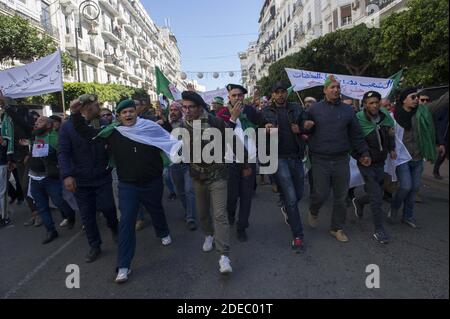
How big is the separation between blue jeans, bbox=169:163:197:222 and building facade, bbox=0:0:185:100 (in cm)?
516

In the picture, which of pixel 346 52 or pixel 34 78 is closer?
pixel 34 78

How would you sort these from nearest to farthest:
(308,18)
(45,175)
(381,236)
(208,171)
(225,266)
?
(225,266)
(208,171)
(381,236)
(45,175)
(308,18)

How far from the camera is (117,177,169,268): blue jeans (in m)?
3.52

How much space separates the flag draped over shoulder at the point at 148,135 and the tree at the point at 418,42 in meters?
9.94

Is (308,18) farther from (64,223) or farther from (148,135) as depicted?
(148,135)

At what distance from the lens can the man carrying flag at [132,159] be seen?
358cm

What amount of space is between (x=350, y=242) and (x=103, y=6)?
165 feet

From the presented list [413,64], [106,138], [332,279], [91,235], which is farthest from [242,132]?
[413,64]

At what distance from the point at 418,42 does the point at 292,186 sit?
11.1 meters

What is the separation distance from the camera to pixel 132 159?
375cm

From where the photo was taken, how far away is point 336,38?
2294 centimetres

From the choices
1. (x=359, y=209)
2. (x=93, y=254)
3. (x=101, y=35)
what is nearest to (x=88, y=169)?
(x=93, y=254)

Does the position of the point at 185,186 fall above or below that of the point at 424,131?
below

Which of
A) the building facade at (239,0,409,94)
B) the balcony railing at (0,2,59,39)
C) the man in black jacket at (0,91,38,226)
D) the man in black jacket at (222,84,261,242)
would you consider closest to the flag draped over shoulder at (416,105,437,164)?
the man in black jacket at (222,84,261,242)
